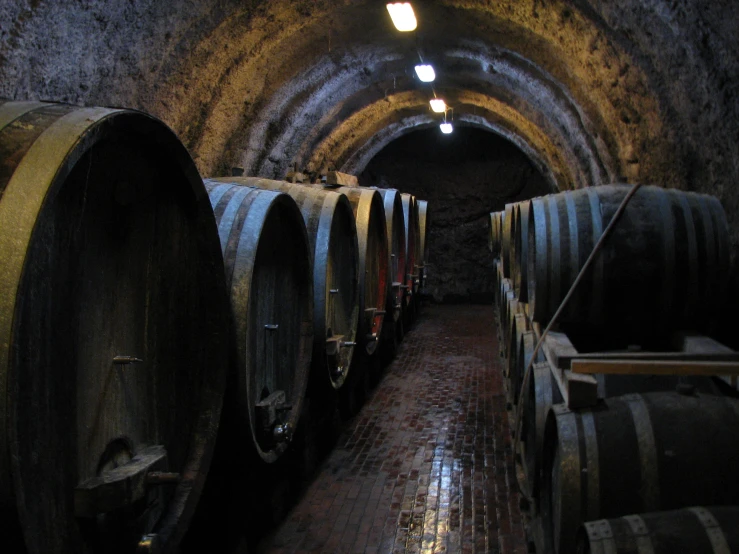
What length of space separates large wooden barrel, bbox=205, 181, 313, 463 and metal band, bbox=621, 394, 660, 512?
4.74 feet

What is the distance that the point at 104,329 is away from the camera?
69.4 inches

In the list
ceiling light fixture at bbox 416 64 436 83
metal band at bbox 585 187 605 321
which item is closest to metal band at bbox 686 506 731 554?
metal band at bbox 585 187 605 321

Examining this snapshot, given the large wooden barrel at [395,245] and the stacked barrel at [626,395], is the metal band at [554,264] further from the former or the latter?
the large wooden barrel at [395,245]

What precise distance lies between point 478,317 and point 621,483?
32.4ft

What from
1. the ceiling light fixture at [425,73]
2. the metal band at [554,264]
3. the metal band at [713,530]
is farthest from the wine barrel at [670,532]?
the ceiling light fixture at [425,73]

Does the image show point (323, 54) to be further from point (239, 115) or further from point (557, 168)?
point (557, 168)

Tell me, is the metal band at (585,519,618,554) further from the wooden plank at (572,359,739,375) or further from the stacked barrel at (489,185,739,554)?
the wooden plank at (572,359,739,375)

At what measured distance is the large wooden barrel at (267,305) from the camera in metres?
2.55

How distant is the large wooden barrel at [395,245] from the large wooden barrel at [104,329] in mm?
3988

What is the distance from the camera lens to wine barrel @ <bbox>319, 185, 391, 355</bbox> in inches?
191

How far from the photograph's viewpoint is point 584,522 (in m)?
2.04

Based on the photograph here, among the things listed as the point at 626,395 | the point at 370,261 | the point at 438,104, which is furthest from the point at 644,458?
the point at 438,104

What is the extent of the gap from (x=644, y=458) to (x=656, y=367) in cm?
36

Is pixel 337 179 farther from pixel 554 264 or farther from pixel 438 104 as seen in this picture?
pixel 438 104
